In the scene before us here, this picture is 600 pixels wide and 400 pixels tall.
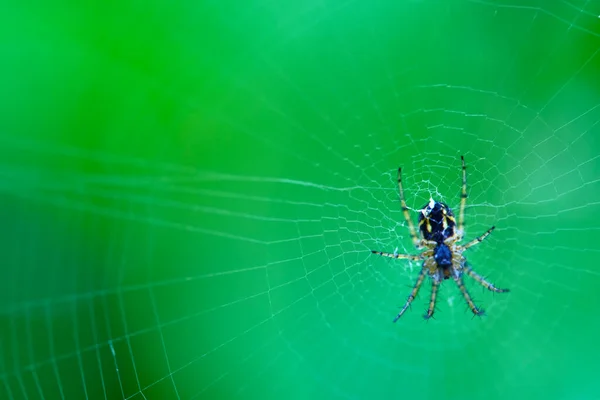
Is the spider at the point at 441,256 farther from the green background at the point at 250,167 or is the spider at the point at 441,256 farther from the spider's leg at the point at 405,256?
the green background at the point at 250,167

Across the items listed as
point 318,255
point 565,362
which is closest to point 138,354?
point 318,255

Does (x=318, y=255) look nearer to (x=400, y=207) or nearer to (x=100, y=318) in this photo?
(x=400, y=207)

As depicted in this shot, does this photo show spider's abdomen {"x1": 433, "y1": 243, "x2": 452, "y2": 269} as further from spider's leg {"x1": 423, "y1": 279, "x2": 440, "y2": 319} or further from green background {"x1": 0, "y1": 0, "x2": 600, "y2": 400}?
green background {"x1": 0, "y1": 0, "x2": 600, "y2": 400}

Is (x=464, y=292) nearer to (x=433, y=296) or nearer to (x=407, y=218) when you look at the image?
(x=433, y=296)

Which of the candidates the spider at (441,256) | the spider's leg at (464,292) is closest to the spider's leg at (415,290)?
the spider at (441,256)

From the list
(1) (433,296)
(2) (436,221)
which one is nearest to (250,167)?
(2) (436,221)

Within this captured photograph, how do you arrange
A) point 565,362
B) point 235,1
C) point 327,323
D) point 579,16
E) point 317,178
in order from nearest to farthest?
point 579,16 → point 235,1 → point 317,178 → point 327,323 → point 565,362

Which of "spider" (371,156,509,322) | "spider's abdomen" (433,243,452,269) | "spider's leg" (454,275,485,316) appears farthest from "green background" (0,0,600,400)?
"spider's leg" (454,275,485,316)
